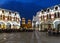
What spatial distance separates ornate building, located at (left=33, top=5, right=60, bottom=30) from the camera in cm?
6488

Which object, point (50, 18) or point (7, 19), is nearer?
point (50, 18)

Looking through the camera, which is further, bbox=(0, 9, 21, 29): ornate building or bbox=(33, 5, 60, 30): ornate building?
bbox=(0, 9, 21, 29): ornate building

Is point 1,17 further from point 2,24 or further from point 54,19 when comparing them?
point 54,19

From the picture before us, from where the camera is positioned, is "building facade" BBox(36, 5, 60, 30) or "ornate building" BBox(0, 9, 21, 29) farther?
"ornate building" BBox(0, 9, 21, 29)

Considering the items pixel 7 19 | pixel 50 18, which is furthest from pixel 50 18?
pixel 7 19

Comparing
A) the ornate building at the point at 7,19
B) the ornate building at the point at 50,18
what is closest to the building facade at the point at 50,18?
the ornate building at the point at 50,18

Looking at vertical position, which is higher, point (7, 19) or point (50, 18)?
point (7, 19)

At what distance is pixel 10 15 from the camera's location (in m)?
78.6

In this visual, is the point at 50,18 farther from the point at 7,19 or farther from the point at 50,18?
the point at 7,19

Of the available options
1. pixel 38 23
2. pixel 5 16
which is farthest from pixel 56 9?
pixel 5 16

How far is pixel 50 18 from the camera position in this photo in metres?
68.3

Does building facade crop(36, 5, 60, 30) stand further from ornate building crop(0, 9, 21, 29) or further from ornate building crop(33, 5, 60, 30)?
ornate building crop(0, 9, 21, 29)

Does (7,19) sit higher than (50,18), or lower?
higher

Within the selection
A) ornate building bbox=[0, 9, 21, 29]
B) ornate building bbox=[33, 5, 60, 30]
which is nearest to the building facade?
ornate building bbox=[33, 5, 60, 30]
